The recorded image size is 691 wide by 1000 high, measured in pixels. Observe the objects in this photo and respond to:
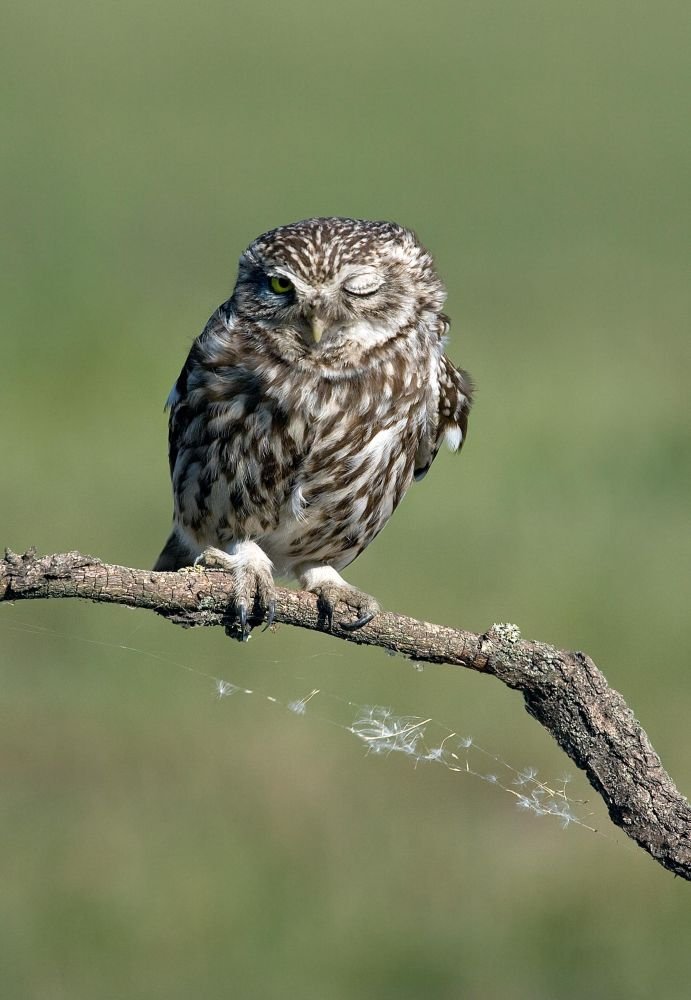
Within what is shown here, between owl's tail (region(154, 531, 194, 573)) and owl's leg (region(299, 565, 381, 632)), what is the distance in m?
0.40

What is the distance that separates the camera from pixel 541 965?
5609mm

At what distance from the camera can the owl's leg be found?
3.82m

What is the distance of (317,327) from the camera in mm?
4473

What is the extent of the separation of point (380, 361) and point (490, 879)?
85.6 inches

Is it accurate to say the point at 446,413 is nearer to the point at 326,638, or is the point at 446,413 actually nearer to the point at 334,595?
the point at 334,595

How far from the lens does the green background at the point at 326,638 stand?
567cm

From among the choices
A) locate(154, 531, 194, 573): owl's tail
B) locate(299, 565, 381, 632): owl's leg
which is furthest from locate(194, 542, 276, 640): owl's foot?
locate(154, 531, 194, 573): owl's tail

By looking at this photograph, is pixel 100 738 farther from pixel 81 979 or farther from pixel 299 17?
pixel 299 17

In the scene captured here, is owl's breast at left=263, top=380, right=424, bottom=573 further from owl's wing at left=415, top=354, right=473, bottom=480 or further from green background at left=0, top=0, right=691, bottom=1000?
green background at left=0, top=0, right=691, bottom=1000

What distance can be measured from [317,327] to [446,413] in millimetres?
719

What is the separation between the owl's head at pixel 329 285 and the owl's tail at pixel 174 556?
0.94 m

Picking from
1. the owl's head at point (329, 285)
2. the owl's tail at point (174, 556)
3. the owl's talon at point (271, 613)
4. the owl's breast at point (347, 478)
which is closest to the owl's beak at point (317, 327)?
the owl's head at point (329, 285)

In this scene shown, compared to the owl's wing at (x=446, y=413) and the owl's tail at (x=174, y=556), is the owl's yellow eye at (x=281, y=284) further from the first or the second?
the owl's tail at (x=174, y=556)

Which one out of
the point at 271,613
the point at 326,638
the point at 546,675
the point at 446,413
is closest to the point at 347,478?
the point at 446,413
